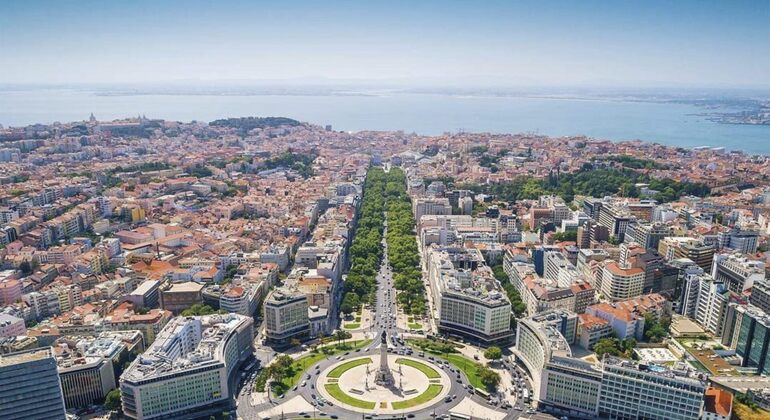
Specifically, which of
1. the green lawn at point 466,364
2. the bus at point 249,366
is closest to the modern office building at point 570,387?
the green lawn at point 466,364

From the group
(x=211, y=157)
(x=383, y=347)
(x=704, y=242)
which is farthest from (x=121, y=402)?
(x=211, y=157)

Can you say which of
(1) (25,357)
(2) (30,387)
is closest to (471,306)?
(2) (30,387)

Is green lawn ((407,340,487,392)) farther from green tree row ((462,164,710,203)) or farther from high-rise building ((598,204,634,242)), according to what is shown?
green tree row ((462,164,710,203))

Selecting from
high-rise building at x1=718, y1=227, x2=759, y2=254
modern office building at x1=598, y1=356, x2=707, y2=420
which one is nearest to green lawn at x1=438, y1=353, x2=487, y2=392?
modern office building at x1=598, y1=356, x2=707, y2=420

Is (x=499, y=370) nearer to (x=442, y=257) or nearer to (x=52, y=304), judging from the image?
(x=442, y=257)

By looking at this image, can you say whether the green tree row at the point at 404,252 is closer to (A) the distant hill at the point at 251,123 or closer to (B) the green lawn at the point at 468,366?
(B) the green lawn at the point at 468,366

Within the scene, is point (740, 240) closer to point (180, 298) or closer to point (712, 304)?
point (712, 304)
